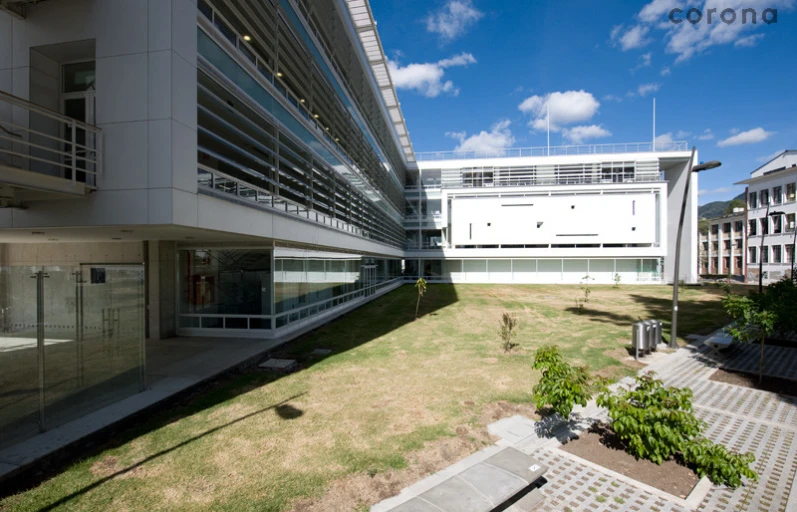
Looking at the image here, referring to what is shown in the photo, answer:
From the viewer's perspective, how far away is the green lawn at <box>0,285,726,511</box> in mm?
4320

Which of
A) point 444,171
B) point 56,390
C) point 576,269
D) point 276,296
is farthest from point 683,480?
point 444,171

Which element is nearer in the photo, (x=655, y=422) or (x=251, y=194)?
(x=655, y=422)

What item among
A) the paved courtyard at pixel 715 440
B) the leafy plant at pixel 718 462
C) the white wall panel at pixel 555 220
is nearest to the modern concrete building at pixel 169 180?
the paved courtyard at pixel 715 440

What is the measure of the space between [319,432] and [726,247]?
85558mm

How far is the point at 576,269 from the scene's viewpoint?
4228 cm

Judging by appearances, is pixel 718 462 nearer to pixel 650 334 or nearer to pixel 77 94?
pixel 650 334

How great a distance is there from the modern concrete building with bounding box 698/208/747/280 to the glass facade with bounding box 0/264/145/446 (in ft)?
243

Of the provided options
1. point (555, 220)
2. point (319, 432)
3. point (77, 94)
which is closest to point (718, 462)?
point (319, 432)

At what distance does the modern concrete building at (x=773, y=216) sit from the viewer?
48469 mm

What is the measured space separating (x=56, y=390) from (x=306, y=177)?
9341mm

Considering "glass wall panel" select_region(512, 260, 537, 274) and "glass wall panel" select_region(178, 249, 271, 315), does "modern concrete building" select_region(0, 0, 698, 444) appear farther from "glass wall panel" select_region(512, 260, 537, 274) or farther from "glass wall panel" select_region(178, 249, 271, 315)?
"glass wall panel" select_region(512, 260, 537, 274)

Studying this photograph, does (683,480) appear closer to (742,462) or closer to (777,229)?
(742,462)

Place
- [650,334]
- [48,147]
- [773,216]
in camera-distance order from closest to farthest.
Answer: [48,147]
[650,334]
[773,216]

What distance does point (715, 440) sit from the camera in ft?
19.8
